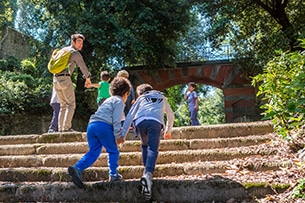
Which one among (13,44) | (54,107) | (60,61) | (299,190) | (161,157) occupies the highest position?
(13,44)

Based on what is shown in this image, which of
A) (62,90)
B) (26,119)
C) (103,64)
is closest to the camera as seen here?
(62,90)

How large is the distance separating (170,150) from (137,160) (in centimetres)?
67

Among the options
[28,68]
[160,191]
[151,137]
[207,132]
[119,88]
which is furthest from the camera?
[28,68]

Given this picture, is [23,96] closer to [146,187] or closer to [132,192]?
[132,192]

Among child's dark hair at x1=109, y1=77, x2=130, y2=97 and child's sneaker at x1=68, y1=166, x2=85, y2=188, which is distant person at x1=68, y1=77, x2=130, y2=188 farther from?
child's dark hair at x1=109, y1=77, x2=130, y2=97

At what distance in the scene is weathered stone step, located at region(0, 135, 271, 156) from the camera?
498 cm

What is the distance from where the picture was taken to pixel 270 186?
3121 mm

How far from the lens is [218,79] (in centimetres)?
1548

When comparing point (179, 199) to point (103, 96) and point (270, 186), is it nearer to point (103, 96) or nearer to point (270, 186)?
point (270, 186)

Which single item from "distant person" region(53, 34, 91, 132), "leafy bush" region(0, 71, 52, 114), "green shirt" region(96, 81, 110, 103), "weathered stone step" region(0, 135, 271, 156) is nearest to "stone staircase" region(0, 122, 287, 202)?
"weathered stone step" region(0, 135, 271, 156)

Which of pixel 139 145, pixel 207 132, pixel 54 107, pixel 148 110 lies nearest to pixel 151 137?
pixel 148 110

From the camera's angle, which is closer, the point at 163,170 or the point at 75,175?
the point at 75,175

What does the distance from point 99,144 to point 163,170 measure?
977 mm

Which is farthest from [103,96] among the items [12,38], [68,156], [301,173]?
[12,38]
